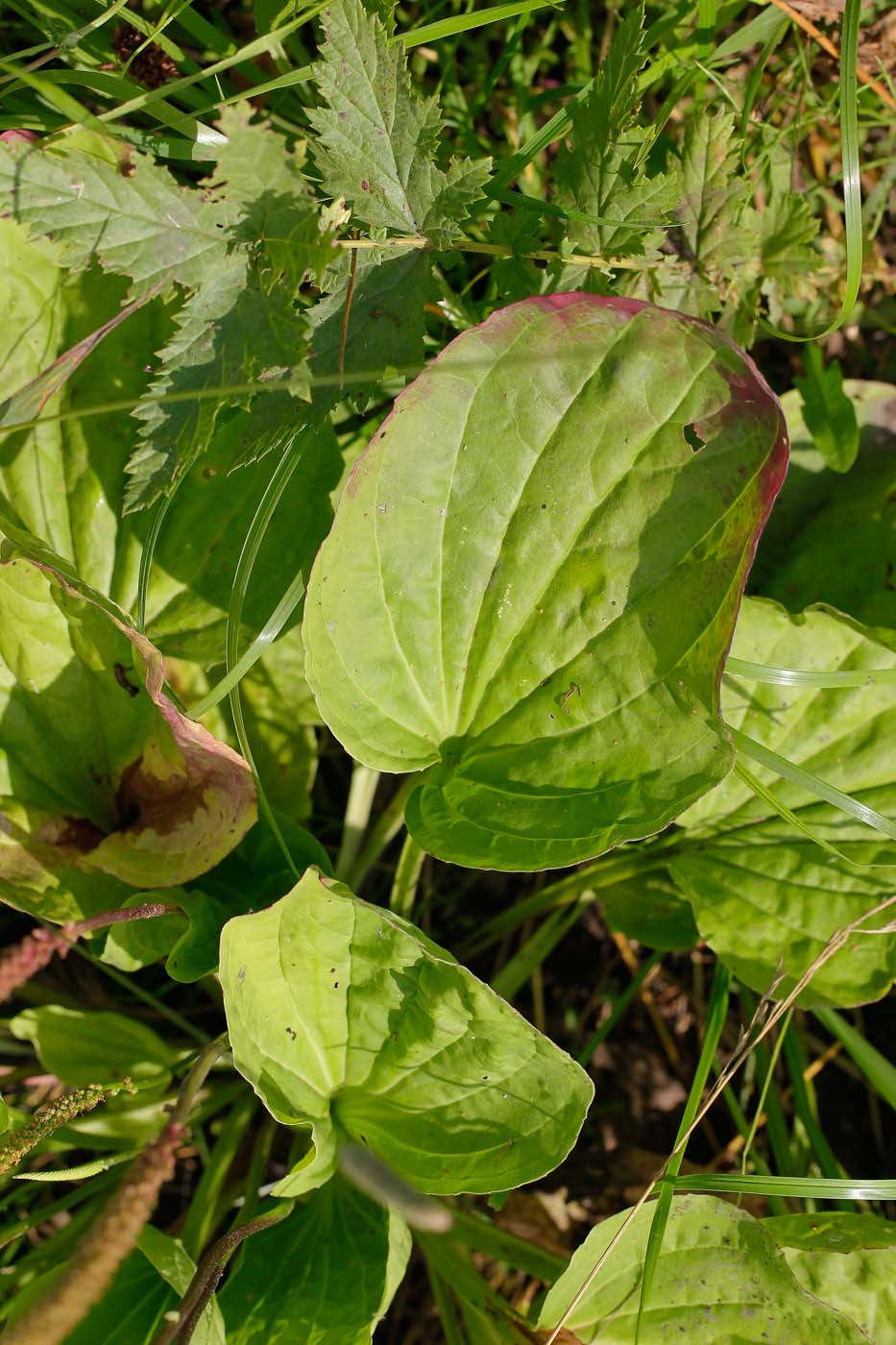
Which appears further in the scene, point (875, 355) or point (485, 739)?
point (875, 355)

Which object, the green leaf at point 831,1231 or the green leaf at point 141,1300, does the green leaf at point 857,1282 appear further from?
the green leaf at point 141,1300

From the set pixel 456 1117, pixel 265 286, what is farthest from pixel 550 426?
pixel 456 1117

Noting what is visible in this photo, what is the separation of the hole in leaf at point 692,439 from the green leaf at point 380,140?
1.48 feet

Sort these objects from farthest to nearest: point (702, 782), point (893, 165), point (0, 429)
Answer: point (893, 165) → point (0, 429) → point (702, 782)

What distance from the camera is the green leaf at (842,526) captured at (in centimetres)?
213

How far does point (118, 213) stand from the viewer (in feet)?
5.00

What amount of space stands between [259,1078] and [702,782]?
2.40 feet

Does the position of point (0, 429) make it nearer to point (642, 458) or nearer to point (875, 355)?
point (642, 458)

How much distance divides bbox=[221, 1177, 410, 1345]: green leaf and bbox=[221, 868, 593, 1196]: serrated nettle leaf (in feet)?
0.48

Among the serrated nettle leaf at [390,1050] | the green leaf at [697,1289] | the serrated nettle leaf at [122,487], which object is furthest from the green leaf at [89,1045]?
the green leaf at [697,1289]

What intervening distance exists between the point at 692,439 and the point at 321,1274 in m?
1.37

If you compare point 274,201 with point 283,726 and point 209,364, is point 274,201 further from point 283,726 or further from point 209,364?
point 283,726

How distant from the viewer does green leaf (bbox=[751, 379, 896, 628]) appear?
6.98 ft

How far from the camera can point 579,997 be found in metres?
2.35
